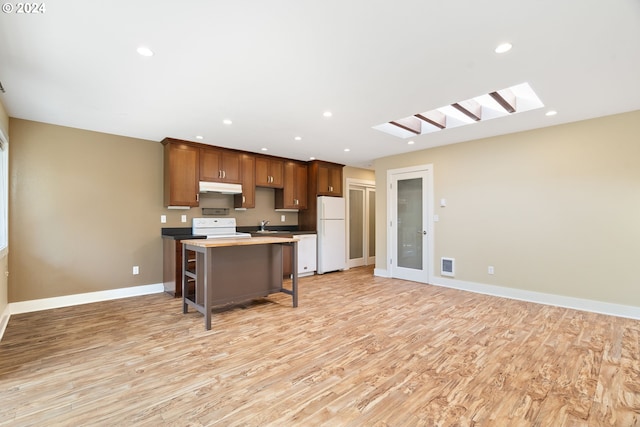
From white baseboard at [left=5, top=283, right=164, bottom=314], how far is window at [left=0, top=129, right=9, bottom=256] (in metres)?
0.84

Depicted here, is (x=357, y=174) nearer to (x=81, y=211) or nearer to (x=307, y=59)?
(x=307, y=59)

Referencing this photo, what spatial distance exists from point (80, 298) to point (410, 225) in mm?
5400

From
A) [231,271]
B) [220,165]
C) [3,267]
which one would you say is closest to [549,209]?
[231,271]

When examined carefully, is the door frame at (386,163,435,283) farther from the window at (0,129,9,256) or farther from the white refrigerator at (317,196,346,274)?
the window at (0,129,9,256)

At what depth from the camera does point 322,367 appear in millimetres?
2391

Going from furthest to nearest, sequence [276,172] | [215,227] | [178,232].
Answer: [276,172] < [215,227] < [178,232]

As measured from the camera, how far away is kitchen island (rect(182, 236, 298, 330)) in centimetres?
334

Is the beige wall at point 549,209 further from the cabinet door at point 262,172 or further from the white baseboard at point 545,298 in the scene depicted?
the cabinet door at point 262,172

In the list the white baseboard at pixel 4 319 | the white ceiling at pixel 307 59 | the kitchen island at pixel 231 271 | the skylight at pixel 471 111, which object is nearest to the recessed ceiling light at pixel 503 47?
the white ceiling at pixel 307 59

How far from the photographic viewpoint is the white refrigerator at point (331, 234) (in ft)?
20.4

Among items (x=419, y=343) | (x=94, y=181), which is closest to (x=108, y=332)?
(x=94, y=181)

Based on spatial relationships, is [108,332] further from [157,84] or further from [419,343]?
[419,343]

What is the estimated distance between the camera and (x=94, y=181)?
426 centimetres

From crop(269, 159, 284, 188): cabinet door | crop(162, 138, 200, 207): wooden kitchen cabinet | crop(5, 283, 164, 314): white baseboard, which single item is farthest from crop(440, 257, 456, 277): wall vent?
crop(5, 283, 164, 314): white baseboard
